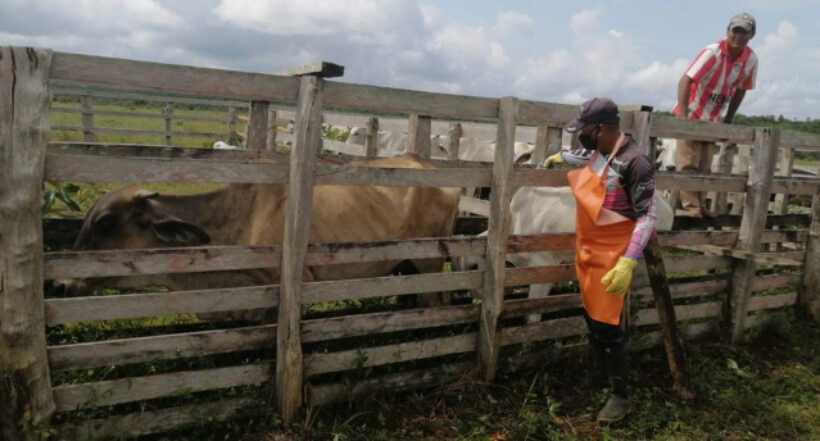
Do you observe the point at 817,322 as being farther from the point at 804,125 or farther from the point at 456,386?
the point at 804,125

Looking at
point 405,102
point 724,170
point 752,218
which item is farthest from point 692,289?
point 405,102

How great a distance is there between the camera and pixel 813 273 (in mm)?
7367

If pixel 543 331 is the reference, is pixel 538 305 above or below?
above

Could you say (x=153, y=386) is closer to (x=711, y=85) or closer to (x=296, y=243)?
(x=296, y=243)

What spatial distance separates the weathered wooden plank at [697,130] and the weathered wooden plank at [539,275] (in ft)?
4.75

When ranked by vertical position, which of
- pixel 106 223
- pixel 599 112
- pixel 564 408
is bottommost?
pixel 564 408

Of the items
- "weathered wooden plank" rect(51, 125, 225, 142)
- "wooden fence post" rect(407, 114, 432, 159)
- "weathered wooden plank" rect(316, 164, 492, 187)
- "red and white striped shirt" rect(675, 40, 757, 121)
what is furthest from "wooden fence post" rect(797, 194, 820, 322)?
"weathered wooden plank" rect(51, 125, 225, 142)

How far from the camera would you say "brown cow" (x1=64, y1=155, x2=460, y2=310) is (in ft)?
15.8

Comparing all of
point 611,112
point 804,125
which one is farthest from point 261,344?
point 804,125

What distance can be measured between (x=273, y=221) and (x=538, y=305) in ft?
7.44

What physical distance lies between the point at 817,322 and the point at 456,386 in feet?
16.0

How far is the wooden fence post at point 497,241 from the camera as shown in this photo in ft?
16.2

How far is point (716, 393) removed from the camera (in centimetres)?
543

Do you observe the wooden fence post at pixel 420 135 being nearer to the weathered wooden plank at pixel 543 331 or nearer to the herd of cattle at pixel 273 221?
the herd of cattle at pixel 273 221
